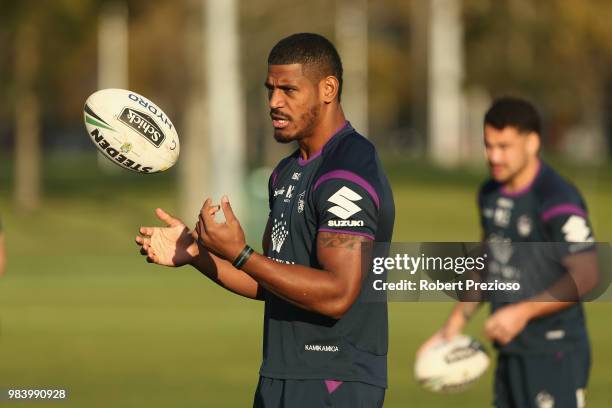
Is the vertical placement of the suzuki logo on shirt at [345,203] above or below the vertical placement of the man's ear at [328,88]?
below

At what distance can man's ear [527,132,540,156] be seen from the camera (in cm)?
841

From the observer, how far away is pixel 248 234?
33344 millimetres

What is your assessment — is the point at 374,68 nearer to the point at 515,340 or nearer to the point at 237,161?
the point at 237,161

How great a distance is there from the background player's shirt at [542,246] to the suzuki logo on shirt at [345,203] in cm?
242

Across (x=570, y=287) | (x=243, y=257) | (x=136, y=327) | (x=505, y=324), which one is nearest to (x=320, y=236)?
(x=243, y=257)

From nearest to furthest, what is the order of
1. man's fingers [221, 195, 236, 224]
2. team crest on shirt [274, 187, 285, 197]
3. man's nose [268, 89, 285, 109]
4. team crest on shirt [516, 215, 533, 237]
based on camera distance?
man's fingers [221, 195, 236, 224], man's nose [268, 89, 285, 109], team crest on shirt [274, 187, 285, 197], team crest on shirt [516, 215, 533, 237]

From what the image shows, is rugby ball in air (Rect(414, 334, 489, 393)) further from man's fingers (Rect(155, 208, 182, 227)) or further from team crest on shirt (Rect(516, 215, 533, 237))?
man's fingers (Rect(155, 208, 182, 227))

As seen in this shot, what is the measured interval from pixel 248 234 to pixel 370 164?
27429 mm

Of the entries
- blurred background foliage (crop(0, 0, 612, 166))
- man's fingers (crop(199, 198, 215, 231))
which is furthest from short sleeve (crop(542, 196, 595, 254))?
blurred background foliage (crop(0, 0, 612, 166))

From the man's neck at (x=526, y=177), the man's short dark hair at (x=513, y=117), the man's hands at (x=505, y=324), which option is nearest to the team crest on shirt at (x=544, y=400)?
the man's hands at (x=505, y=324)

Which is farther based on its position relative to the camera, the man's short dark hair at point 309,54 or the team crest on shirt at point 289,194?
the team crest on shirt at point 289,194

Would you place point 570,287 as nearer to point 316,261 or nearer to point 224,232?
point 316,261

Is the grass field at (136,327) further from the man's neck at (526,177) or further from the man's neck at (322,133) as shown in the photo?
the man's neck at (322,133)

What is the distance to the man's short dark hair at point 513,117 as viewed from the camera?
8.35 meters
